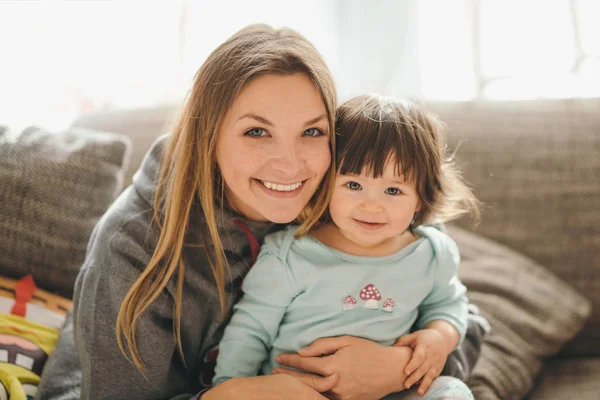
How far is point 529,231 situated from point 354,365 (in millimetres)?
843

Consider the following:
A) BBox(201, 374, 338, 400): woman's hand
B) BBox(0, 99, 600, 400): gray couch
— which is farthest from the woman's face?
BBox(0, 99, 600, 400): gray couch

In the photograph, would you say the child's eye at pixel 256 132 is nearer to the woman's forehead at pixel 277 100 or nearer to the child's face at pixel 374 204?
the woman's forehead at pixel 277 100

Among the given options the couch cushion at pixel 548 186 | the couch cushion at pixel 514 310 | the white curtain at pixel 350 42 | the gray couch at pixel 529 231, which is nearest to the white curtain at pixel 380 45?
the white curtain at pixel 350 42

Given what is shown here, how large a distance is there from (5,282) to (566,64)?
199 centimetres

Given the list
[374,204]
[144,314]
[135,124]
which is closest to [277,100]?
[374,204]

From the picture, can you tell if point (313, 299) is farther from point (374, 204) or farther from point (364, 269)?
point (374, 204)

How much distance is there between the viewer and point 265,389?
1117 millimetres

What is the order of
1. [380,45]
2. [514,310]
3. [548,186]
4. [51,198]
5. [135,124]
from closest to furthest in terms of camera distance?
[51,198], [514,310], [548,186], [135,124], [380,45]

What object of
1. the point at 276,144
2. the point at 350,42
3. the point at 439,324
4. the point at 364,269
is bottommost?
the point at 439,324

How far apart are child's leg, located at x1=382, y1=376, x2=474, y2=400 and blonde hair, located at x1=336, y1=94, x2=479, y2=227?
14.7 inches

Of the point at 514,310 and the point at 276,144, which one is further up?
the point at 276,144

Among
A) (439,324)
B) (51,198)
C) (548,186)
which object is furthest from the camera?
(548,186)

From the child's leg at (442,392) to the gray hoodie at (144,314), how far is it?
43 centimetres

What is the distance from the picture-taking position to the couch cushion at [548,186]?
1.70 meters
